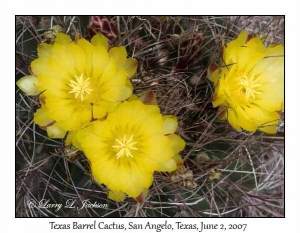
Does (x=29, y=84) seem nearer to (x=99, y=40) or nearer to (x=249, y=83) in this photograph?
(x=99, y=40)

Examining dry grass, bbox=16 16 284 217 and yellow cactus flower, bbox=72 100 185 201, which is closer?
yellow cactus flower, bbox=72 100 185 201

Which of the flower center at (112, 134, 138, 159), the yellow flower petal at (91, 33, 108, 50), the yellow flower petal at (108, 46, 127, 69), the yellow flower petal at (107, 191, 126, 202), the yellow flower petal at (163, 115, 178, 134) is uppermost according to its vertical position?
the yellow flower petal at (91, 33, 108, 50)

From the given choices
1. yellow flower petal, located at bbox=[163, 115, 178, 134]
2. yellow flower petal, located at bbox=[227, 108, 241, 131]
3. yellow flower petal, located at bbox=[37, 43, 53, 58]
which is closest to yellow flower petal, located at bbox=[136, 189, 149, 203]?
yellow flower petal, located at bbox=[163, 115, 178, 134]

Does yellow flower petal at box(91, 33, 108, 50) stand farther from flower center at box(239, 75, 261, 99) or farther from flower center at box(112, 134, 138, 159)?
flower center at box(239, 75, 261, 99)

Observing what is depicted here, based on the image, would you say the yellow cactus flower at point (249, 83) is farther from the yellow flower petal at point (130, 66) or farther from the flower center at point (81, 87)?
the flower center at point (81, 87)

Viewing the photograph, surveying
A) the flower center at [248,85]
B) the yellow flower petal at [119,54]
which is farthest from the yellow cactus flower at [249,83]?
the yellow flower petal at [119,54]

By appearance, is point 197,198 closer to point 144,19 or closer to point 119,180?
point 119,180

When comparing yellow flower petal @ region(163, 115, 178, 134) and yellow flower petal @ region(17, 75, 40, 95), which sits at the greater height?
yellow flower petal @ region(17, 75, 40, 95)
